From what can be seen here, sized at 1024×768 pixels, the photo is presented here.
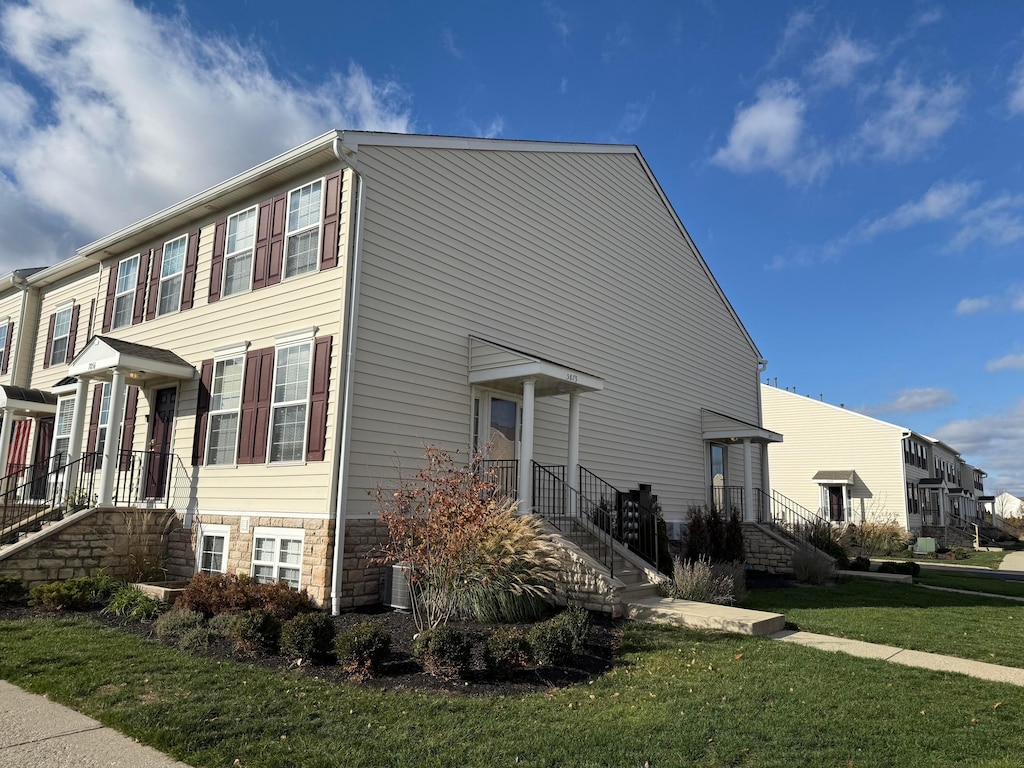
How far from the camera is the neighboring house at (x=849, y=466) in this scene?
34.2 metres

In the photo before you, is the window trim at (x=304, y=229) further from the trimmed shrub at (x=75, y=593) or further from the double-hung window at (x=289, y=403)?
the trimmed shrub at (x=75, y=593)

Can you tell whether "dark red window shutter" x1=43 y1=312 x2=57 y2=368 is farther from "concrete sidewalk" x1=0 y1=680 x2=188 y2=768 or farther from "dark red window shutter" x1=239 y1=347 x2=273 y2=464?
"concrete sidewalk" x1=0 y1=680 x2=188 y2=768

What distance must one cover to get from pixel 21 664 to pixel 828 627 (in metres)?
9.51

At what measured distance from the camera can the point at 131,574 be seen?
1157 cm

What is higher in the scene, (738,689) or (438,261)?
(438,261)

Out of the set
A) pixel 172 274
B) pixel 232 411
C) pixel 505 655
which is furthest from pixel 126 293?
pixel 505 655

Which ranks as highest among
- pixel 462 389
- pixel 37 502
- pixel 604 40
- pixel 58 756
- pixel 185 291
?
pixel 604 40

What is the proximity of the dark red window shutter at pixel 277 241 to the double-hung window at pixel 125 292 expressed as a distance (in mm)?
4944

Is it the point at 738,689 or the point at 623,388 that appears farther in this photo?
the point at 623,388

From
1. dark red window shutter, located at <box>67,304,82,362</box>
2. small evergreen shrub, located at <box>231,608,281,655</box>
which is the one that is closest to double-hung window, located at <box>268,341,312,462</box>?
small evergreen shrub, located at <box>231,608,281,655</box>

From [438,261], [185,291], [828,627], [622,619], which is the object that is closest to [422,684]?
[622,619]

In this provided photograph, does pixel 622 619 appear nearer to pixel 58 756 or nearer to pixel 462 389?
pixel 462 389

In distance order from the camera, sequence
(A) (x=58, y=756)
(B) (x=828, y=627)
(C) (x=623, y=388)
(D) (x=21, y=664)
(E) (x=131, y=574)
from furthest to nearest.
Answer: (C) (x=623, y=388)
(E) (x=131, y=574)
(B) (x=828, y=627)
(D) (x=21, y=664)
(A) (x=58, y=756)

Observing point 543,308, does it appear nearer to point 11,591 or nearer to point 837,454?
point 11,591
